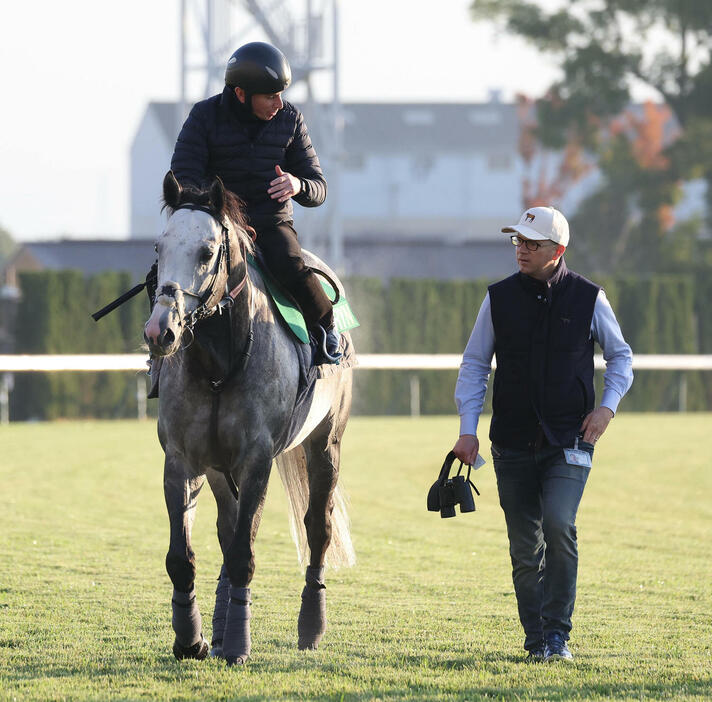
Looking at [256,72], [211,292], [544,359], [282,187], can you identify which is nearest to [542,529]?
[544,359]

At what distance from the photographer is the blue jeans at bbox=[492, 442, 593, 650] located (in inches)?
250

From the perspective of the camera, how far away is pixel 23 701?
18.1 feet

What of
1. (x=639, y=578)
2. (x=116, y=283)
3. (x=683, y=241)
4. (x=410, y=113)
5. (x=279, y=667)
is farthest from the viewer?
(x=410, y=113)

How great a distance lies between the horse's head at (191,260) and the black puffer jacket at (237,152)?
444 mm

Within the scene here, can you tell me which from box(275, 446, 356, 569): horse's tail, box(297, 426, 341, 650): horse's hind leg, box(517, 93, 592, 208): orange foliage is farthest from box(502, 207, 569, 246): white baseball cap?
box(517, 93, 592, 208): orange foliage

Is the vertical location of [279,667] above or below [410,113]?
below

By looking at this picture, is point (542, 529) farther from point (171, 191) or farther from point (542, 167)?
point (542, 167)

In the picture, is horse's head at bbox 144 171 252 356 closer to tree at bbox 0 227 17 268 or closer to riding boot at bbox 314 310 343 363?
riding boot at bbox 314 310 343 363

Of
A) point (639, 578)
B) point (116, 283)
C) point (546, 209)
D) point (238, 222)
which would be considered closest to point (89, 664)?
point (238, 222)

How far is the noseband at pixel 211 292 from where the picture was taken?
232 inches

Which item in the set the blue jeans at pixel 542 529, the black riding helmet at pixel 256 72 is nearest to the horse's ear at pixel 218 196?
the black riding helmet at pixel 256 72

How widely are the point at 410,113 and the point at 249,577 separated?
3096 inches

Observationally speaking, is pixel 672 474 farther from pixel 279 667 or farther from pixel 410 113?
pixel 410 113

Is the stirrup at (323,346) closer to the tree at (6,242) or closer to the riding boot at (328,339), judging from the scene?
the riding boot at (328,339)
